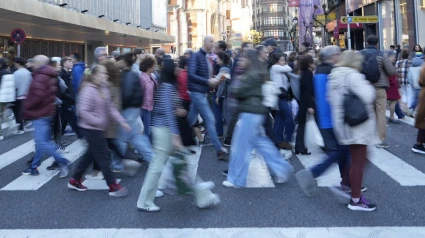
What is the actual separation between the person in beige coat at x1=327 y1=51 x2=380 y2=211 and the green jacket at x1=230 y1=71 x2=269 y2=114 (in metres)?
0.93

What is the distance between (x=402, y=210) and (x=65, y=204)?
3.98m

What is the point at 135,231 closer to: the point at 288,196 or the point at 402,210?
the point at 288,196

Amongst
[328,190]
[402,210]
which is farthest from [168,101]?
[402,210]

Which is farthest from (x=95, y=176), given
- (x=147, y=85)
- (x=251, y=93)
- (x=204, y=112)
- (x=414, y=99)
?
(x=414, y=99)

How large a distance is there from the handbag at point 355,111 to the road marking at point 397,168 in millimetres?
1350

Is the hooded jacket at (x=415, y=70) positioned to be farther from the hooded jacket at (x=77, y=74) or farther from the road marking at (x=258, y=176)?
the hooded jacket at (x=77, y=74)

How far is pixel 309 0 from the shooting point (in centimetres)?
4678

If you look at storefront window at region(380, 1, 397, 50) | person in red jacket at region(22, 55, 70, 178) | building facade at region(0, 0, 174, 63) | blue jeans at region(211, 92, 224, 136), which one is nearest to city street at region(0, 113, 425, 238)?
person in red jacket at region(22, 55, 70, 178)

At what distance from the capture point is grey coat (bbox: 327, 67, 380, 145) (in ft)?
18.0

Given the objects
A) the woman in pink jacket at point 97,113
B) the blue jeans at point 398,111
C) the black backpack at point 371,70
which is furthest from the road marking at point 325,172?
the blue jeans at point 398,111

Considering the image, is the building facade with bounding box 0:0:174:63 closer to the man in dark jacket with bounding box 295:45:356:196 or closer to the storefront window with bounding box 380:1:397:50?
the man in dark jacket with bounding box 295:45:356:196

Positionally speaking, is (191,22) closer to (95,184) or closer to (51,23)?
(51,23)

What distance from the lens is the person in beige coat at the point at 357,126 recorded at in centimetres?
552

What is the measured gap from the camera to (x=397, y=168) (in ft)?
26.0
